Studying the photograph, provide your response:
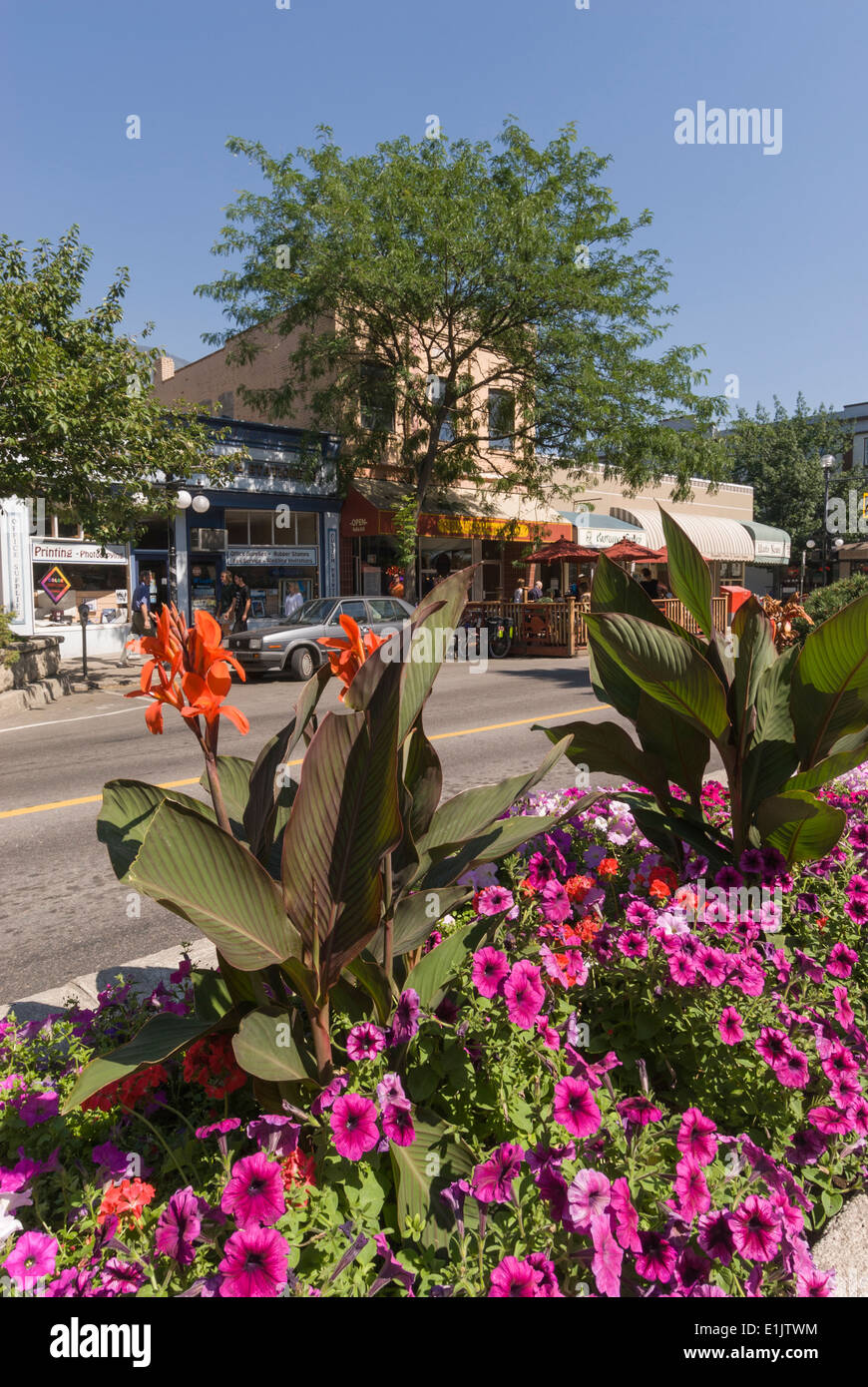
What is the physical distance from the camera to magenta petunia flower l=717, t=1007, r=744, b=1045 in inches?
71.6

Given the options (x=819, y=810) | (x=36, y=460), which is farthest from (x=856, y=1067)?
(x=36, y=460)

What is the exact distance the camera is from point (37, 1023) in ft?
8.02

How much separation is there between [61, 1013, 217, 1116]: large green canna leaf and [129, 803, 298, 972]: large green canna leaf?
31cm

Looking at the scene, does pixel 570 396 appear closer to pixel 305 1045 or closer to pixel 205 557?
pixel 205 557

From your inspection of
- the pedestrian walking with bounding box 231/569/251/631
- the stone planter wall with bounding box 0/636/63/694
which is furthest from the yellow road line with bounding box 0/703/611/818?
the pedestrian walking with bounding box 231/569/251/631

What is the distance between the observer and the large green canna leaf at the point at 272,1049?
155 centimetres

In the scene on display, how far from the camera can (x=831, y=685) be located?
2506mm

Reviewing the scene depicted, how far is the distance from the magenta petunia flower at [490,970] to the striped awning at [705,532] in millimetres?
28424

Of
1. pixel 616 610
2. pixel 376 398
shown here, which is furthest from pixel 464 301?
pixel 616 610

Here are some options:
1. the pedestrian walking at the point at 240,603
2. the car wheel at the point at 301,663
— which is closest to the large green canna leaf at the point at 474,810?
the car wheel at the point at 301,663

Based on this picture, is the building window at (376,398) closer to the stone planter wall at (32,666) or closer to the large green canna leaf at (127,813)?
the stone planter wall at (32,666)

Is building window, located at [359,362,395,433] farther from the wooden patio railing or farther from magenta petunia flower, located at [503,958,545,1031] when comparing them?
magenta petunia flower, located at [503,958,545,1031]

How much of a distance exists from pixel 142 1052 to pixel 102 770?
692 centimetres
